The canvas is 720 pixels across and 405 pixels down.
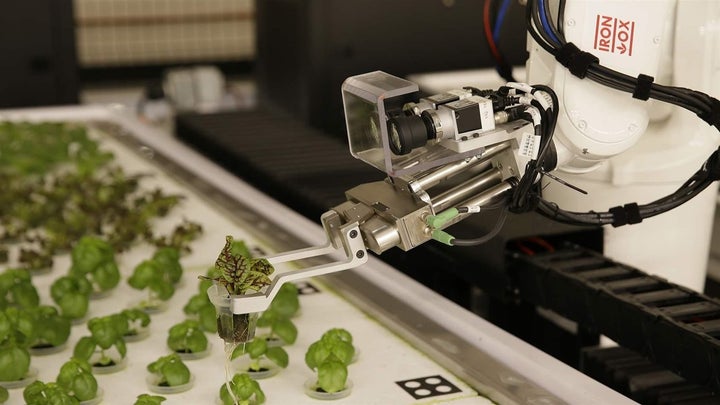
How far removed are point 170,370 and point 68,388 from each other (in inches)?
5.3

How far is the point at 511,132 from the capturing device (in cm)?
133

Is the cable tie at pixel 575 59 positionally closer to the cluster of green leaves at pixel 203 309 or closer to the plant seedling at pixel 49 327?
the cluster of green leaves at pixel 203 309

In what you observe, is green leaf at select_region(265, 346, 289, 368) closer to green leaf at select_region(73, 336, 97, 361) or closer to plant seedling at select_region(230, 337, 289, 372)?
plant seedling at select_region(230, 337, 289, 372)

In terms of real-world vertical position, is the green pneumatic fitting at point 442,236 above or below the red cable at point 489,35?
below

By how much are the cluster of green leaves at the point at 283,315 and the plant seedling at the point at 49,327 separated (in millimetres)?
289

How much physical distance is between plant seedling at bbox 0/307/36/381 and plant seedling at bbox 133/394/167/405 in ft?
0.64

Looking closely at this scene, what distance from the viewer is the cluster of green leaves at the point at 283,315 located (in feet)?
5.09

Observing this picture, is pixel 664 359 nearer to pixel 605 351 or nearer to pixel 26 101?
pixel 605 351

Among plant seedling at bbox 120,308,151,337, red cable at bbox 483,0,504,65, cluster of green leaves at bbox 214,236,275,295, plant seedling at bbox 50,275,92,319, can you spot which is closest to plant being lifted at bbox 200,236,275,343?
cluster of green leaves at bbox 214,236,275,295

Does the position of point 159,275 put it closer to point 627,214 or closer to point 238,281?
point 238,281

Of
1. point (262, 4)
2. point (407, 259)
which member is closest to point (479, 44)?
point (262, 4)

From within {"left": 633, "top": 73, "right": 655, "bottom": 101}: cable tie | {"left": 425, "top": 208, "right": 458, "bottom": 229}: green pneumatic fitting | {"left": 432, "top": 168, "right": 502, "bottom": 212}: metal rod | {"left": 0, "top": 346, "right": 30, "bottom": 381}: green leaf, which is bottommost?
{"left": 0, "top": 346, "right": 30, "bottom": 381}: green leaf

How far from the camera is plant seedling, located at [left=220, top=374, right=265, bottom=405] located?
132cm

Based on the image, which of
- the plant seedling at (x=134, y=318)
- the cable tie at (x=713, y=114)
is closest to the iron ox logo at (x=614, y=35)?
the cable tie at (x=713, y=114)
